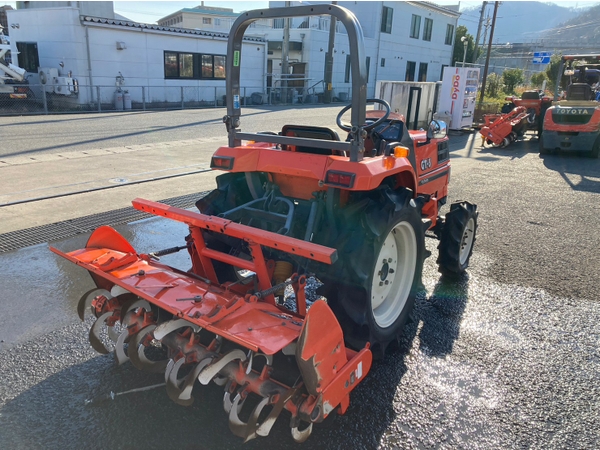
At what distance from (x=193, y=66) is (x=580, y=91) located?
1691 centimetres

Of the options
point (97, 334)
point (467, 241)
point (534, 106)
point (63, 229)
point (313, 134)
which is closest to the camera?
point (97, 334)

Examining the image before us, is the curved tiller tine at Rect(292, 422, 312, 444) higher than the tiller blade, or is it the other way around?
the tiller blade

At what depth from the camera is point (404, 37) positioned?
36906mm

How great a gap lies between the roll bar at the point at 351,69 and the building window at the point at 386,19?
34.1 meters

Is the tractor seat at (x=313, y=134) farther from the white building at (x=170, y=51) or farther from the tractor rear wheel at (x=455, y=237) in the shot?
the white building at (x=170, y=51)

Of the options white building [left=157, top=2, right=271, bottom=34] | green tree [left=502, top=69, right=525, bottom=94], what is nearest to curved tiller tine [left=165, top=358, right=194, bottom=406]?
green tree [left=502, top=69, right=525, bottom=94]

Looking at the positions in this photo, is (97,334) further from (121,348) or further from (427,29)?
(427,29)

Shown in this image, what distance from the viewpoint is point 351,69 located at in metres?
2.76

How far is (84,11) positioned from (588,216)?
80.5ft

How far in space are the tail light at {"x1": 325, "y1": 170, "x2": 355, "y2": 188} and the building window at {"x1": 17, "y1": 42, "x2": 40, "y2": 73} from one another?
70.2 ft

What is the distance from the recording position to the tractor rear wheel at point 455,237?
4.43 meters

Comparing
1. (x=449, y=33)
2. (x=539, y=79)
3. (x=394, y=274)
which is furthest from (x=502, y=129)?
(x=449, y=33)

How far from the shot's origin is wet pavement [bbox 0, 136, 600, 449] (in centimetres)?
260

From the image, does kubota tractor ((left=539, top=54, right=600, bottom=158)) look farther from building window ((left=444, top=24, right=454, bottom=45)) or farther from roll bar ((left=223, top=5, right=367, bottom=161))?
building window ((left=444, top=24, right=454, bottom=45))
